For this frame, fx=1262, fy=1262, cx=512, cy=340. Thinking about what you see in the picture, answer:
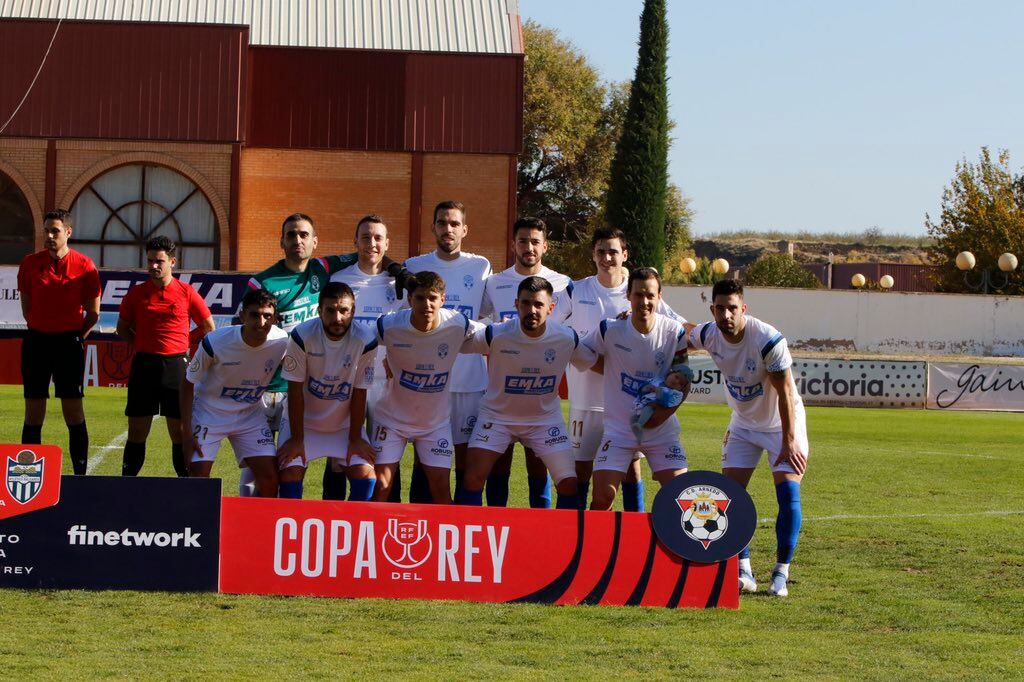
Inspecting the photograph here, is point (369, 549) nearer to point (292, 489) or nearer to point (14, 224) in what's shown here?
point (292, 489)

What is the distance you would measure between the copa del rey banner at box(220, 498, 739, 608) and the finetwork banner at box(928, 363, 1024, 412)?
1851 cm

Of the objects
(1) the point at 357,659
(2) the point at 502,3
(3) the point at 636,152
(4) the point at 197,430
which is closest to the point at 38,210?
(2) the point at 502,3

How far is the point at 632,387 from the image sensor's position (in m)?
7.45

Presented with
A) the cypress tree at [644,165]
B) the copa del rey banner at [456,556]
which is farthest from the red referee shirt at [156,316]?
the cypress tree at [644,165]

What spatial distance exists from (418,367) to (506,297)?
3.35ft

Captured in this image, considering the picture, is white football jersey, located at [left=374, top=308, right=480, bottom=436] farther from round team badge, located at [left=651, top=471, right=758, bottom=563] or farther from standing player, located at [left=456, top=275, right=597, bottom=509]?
round team badge, located at [left=651, top=471, right=758, bottom=563]

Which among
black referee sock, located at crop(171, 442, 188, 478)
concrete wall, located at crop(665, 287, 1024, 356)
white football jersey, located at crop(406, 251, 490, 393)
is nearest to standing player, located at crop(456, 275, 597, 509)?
white football jersey, located at crop(406, 251, 490, 393)

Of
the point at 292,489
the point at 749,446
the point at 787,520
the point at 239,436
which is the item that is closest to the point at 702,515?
the point at 787,520

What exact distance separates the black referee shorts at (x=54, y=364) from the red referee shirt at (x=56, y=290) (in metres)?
0.07

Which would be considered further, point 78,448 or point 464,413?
point 78,448

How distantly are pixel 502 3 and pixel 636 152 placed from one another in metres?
7.78

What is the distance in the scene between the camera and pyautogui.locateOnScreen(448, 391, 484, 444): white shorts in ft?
25.9

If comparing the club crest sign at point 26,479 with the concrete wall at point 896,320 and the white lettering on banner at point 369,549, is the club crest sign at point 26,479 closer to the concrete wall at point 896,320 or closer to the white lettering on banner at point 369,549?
the white lettering on banner at point 369,549

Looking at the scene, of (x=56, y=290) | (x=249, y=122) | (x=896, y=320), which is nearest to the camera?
(x=56, y=290)
